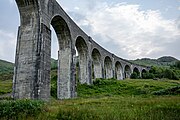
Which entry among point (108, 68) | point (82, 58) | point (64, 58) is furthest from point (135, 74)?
point (64, 58)

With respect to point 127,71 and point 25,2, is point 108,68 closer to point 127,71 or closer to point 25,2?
point 127,71

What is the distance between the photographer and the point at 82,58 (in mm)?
31281

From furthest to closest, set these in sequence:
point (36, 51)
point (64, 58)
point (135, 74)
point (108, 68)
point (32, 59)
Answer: point (135, 74) → point (108, 68) → point (64, 58) → point (36, 51) → point (32, 59)

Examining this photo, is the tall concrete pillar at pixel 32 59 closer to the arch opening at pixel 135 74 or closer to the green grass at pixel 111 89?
the green grass at pixel 111 89

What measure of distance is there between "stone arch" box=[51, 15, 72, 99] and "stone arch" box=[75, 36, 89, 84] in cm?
515

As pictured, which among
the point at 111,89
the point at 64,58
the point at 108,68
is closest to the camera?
the point at 64,58

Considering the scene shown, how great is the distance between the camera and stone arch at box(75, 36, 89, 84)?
3030 cm

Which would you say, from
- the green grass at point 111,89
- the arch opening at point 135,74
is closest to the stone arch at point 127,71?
the arch opening at point 135,74

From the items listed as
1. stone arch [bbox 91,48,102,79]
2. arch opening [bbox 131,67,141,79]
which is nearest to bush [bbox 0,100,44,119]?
stone arch [bbox 91,48,102,79]

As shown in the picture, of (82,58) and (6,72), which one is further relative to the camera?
(6,72)

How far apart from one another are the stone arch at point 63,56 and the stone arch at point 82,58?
16.9 feet

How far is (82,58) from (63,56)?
21.6 feet

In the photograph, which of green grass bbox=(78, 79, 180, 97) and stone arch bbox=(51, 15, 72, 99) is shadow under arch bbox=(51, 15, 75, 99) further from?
green grass bbox=(78, 79, 180, 97)

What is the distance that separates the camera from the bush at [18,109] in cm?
782
